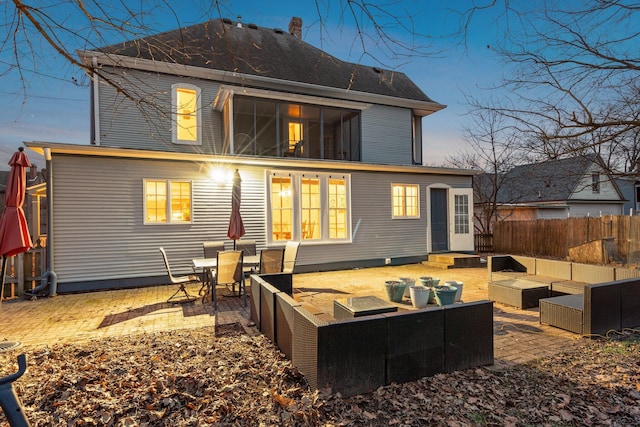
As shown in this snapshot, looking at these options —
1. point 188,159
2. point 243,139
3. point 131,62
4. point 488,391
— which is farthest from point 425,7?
point 131,62

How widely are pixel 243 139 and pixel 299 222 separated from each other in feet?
11.9

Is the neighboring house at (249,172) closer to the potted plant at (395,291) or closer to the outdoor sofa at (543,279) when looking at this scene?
the potted plant at (395,291)

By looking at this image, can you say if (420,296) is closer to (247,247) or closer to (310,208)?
(247,247)

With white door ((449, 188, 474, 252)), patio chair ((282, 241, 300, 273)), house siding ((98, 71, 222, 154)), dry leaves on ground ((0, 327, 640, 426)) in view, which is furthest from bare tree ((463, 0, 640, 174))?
house siding ((98, 71, 222, 154))

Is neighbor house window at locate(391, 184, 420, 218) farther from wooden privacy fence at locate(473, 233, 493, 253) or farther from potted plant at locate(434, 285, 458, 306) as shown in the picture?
potted plant at locate(434, 285, 458, 306)

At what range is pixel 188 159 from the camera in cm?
857

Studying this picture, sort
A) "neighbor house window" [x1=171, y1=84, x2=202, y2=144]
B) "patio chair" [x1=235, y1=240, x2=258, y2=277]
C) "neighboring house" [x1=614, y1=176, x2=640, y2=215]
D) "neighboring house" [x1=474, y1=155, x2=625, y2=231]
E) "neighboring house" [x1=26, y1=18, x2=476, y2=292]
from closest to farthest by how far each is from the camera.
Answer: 1. "neighboring house" [x1=26, y1=18, x2=476, y2=292]
2. "patio chair" [x1=235, y1=240, x2=258, y2=277]
3. "neighbor house window" [x1=171, y1=84, x2=202, y2=144]
4. "neighboring house" [x1=474, y1=155, x2=625, y2=231]
5. "neighboring house" [x1=614, y1=176, x2=640, y2=215]

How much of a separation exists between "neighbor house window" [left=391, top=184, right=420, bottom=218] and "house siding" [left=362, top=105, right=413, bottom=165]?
1.71 m

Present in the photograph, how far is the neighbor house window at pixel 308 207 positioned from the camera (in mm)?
9898

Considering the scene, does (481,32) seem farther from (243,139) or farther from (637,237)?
(637,237)

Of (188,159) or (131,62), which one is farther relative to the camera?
(131,62)

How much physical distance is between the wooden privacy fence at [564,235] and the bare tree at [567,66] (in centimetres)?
914

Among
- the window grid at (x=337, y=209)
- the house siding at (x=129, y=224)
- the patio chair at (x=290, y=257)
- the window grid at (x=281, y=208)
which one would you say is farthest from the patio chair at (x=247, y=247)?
the window grid at (x=337, y=209)

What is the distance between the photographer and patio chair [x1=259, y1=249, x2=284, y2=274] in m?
6.57
